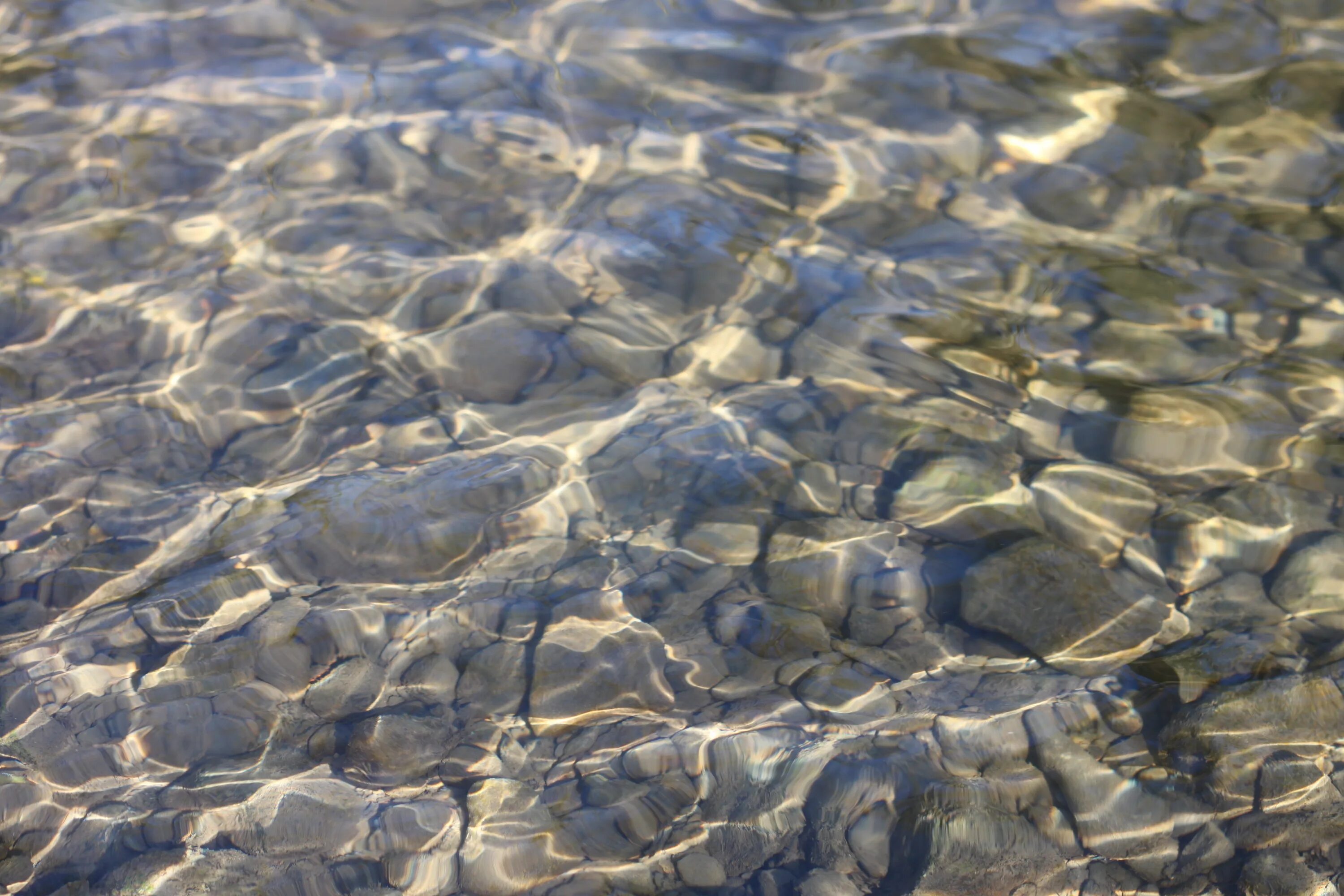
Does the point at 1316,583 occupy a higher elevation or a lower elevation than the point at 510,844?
higher

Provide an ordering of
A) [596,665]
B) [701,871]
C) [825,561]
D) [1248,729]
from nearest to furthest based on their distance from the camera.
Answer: [701,871], [1248,729], [596,665], [825,561]

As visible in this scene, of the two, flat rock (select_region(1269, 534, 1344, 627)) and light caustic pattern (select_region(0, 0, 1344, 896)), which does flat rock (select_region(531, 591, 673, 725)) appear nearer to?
light caustic pattern (select_region(0, 0, 1344, 896))

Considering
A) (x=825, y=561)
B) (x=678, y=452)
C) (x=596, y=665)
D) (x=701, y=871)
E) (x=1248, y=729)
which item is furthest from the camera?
(x=678, y=452)

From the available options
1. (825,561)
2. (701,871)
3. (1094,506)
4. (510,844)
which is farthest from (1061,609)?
(510,844)

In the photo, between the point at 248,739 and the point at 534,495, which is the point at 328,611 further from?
the point at 534,495

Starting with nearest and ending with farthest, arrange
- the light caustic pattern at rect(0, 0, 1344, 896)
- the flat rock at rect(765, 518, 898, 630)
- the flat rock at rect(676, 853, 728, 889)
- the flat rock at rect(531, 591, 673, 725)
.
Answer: the flat rock at rect(676, 853, 728, 889)
the light caustic pattern at rect(0, 0, 1344, 896)
the flat rock at rect(531, 591, 673, 725)
the flat rock at rect(765, 518, 898, 630)

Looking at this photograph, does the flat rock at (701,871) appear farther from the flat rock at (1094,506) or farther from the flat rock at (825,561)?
the flat rock at (1094,506)

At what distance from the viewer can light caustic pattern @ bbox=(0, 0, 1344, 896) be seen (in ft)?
7.46

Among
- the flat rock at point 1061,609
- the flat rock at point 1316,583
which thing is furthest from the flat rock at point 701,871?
the flat rock at point 1316,583

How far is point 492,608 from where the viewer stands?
271 cm

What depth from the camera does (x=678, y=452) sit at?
3066 mm

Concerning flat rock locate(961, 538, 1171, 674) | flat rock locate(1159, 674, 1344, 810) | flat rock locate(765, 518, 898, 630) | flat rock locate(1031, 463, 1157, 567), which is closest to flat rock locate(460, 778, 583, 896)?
flat rock locate(765, 518, 898, 630)

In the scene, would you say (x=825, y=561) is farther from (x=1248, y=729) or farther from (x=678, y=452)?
(x=1248, y=729)

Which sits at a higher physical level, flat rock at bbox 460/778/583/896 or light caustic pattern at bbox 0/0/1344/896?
light caustic pattern at bbox 0/0/1344/896
